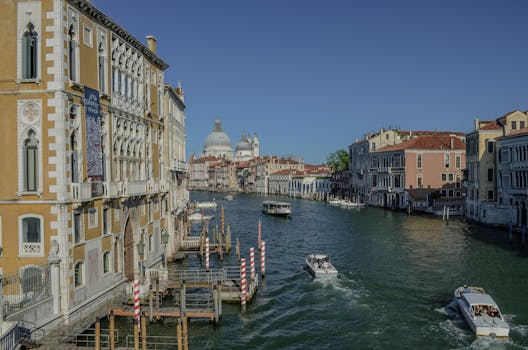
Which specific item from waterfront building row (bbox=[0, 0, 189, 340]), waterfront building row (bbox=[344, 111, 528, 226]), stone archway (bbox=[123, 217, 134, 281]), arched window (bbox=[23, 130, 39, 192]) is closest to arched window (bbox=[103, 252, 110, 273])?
waterfront building row (bbox=[0, 0, 189, 340])

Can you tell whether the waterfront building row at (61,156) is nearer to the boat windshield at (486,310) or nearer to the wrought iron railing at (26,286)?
the wrought iron railing at (26,286)

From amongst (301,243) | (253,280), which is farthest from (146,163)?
(301,243)

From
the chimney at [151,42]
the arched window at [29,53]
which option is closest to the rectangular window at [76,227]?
the arched window at [29,53]

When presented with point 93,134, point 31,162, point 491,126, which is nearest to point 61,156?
point 31,162

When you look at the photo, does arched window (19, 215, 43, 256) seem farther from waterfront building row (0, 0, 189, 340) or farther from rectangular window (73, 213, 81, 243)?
rectangular window (73, 213, 81, 243)

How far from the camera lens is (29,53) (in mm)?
14516

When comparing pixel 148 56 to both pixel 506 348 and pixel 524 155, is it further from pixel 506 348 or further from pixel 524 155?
pixel 524 155

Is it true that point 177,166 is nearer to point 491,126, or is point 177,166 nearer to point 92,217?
point 92,217

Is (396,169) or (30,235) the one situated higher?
(396,169)

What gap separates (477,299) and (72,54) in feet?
49.5

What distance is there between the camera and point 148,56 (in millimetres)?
22625

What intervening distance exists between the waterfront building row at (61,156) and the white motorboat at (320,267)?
10.2 m

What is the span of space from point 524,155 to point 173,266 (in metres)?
25.4

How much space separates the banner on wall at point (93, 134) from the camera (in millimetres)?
15969
